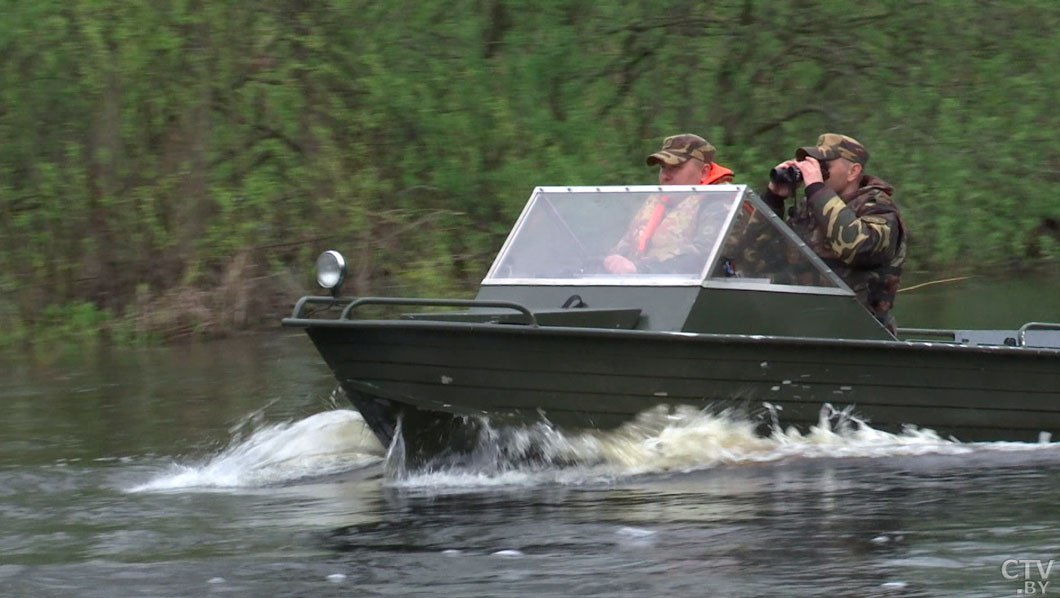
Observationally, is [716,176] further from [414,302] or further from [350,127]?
[350,127]

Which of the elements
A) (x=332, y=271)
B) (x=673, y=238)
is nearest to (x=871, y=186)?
(x=673, y=238)

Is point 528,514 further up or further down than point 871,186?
further down

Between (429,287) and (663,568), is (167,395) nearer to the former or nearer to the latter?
(429,287)

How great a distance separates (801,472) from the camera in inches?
283

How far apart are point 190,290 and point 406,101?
2.49 m

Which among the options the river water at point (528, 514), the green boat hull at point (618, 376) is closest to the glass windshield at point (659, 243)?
the green boat hull at point (618, 376)

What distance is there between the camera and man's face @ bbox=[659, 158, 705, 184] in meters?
8.12

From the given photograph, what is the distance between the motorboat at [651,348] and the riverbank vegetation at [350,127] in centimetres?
675

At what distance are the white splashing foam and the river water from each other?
15 mm

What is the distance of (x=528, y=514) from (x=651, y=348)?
105cm

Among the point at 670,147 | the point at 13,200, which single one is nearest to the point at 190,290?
the point at 13,200

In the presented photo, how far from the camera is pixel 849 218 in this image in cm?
768

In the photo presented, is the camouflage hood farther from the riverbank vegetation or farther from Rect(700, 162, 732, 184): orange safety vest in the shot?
the riverbank vegetation

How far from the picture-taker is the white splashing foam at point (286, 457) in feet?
24.4
